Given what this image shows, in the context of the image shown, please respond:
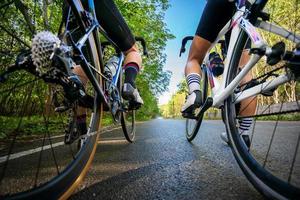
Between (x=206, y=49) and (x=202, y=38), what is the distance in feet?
0.42

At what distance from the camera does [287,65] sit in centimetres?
126

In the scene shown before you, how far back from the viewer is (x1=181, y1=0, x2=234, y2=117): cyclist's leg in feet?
7.96

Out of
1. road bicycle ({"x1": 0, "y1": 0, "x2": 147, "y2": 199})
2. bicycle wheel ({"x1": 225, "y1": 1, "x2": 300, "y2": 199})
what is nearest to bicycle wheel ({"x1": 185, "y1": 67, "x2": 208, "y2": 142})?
bicycle wheel ({"x1": 225, "y1": 1, "x2": 300, "y2": 199})

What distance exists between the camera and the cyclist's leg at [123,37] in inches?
95.0

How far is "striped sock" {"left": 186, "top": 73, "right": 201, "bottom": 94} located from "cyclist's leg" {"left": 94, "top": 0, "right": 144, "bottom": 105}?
1.69 ft

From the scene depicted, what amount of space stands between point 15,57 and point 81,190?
75cm

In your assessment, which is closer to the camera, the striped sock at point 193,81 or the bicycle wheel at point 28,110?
the bicycle wheel at point 28,110

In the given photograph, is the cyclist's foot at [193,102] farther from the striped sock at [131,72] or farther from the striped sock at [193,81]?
the striped sock at [131,72]

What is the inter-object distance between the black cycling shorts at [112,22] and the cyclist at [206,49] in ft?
2.12

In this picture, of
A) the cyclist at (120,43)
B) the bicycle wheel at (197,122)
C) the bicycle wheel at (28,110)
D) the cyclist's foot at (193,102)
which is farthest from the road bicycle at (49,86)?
the bicycle wheel at (197,122)

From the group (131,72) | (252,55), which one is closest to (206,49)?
(131,72)

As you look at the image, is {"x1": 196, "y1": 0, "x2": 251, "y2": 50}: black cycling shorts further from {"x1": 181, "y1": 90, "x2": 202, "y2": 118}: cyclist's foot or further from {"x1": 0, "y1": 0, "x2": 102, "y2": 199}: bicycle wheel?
{"x1": 0, "y1": 0, "x2": 102, "y2": 199}: bicycle wheel

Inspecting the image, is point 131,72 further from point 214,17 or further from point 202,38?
point 214,17

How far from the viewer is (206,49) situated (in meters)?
2.73
